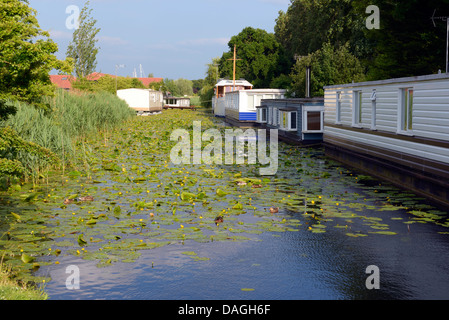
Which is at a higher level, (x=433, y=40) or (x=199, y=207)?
(x=433, y=40)

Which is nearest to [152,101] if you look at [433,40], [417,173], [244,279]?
[433,40]

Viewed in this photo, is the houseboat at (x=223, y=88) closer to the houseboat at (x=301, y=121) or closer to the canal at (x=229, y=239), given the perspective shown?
the houseboat at (x=301, y=121)

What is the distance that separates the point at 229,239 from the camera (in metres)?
9.65

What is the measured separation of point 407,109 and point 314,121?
11.2 m

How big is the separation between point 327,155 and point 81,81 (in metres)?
40.3

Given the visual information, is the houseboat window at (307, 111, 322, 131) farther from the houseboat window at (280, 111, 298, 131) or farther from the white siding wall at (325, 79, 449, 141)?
the white siding wall at (325, 79, 449, 141)

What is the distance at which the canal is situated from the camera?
721cm

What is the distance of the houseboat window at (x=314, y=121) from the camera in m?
27.4

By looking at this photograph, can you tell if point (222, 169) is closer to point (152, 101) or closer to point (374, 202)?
point (374, 202)

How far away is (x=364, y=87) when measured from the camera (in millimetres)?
20062

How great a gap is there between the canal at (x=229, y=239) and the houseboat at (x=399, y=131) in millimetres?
681

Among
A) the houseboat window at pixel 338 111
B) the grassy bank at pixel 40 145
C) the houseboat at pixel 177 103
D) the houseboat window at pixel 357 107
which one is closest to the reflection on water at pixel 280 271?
the grassy bank at pixel 40 145

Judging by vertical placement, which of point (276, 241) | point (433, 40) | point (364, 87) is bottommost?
point (276, 241)
